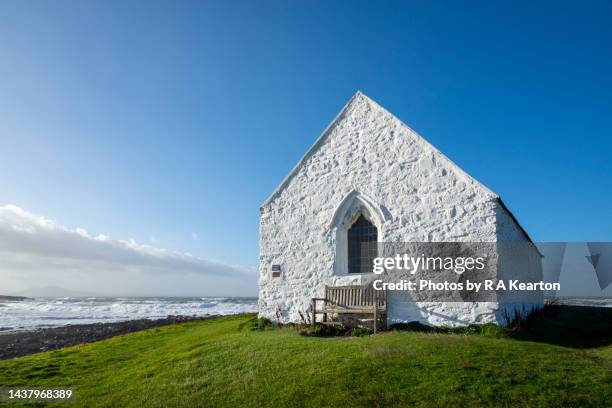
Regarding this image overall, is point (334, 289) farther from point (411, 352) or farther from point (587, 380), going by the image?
point (587, 380)

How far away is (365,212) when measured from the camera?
14281mm

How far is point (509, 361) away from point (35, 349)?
1885 cm

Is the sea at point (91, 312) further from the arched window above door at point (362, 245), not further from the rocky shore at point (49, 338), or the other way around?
the arched window above door at point (362, 245)

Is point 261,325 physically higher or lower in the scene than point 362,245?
lower

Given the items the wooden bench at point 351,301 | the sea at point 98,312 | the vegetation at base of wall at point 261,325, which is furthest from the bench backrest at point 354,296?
the sea at point 98,312

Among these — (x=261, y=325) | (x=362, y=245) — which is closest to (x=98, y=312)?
(x=261, y=325)

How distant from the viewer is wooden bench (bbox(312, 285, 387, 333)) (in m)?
12.7

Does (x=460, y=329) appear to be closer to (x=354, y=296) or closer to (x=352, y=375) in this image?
(x=354, y=296)

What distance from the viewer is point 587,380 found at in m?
7.46

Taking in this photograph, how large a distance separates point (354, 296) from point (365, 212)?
110 inches

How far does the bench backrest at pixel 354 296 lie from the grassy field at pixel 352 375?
1.61 meters

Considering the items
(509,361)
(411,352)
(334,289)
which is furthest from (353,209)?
(509,361)

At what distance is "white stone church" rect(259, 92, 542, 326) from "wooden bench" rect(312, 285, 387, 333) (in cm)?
32

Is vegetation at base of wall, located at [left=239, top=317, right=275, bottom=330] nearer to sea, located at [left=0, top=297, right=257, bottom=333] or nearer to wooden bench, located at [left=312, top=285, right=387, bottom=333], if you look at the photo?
wooden bench, located at [left=312, top=285, right=387, bottom=333]
